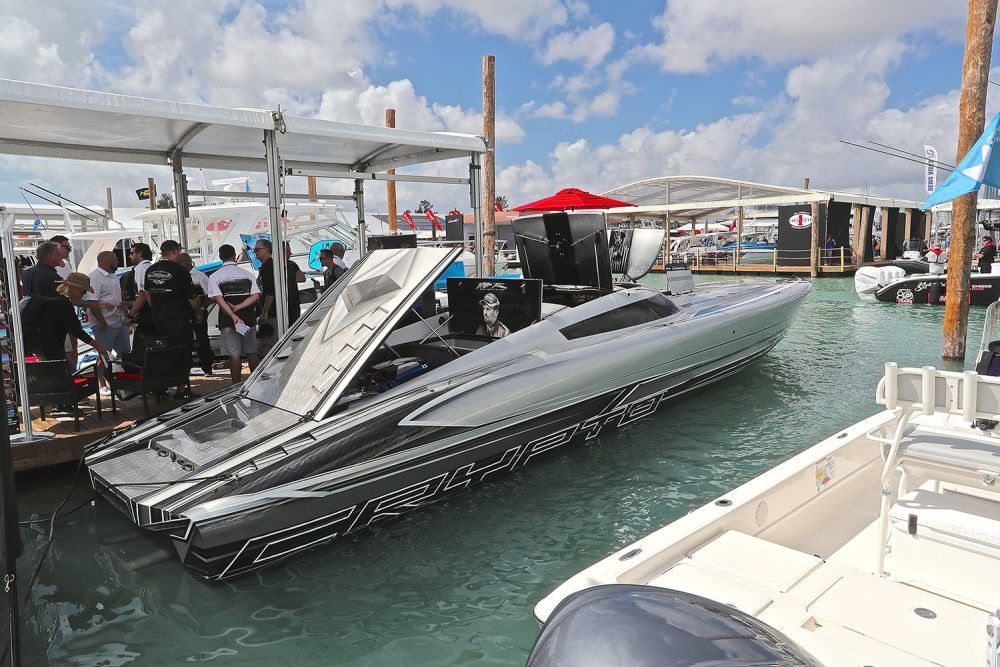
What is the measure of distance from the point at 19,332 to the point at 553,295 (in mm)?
4116

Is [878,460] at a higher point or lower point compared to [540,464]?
higher

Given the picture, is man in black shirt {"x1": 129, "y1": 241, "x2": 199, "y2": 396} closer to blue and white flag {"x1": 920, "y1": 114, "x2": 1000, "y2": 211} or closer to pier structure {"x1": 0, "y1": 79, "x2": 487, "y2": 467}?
pier structure {"x1": 0, "y1": 79, "x2": 487, "y2": 467}

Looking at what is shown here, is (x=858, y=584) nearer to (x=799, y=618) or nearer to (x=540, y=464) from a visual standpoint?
(x=799, y=618)

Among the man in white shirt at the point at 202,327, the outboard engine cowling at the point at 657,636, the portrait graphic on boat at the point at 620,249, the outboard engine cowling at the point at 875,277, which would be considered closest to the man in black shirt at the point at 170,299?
the man in white shirt at the point at 202,327

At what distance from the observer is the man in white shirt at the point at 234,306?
5.76 metres

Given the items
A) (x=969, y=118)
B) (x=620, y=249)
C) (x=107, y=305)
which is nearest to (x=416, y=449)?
(x=107, y=305)

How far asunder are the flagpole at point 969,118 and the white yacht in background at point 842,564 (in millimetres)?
5000

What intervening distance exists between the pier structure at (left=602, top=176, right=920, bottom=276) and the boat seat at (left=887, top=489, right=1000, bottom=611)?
19.5 m

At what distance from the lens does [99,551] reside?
3572 mm

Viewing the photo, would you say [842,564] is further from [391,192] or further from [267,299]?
[391,192]

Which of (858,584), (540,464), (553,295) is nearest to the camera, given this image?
(858,584)

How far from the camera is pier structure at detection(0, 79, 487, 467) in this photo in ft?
13.8

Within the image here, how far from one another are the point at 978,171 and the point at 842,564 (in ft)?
13.4

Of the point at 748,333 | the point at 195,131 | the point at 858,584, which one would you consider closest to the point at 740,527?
the point at 858,584
